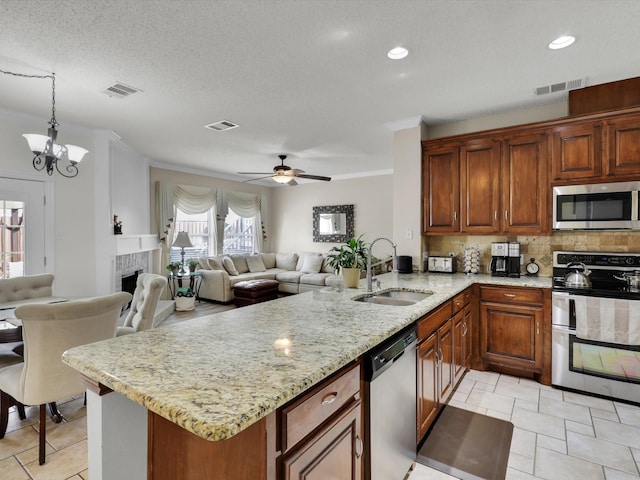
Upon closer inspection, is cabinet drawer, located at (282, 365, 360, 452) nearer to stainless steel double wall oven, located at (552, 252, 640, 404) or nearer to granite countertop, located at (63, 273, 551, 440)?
granite countertop, located at (63, 273, 551, 440)

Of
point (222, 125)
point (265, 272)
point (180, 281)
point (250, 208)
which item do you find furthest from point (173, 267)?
point (222, 125)

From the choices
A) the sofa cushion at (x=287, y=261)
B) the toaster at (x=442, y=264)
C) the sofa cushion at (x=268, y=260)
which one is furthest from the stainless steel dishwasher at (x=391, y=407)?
the sofa cushion at (x=268, y=260)

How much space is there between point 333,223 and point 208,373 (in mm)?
6750

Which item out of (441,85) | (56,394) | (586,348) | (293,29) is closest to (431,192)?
(441,85)

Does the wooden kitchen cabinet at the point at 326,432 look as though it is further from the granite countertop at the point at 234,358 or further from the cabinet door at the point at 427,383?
the cabinet door at the point at 427,383

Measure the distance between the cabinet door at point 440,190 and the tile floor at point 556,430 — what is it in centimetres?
158

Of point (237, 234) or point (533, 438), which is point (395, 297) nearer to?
point (533, 438)

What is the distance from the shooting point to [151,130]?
13.7 feet

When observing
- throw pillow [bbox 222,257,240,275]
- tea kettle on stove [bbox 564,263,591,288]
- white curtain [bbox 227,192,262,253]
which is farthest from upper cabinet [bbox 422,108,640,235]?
white curtain [bbox 227,192,262,253]

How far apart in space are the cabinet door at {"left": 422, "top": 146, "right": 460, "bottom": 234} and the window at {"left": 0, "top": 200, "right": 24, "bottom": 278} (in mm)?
4534

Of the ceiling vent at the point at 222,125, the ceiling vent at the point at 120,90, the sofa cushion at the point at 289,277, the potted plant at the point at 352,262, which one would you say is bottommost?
the sofa cushion at the point at 289,277

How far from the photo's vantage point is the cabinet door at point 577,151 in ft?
9.54

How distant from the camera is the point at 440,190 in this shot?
3686 millimetres

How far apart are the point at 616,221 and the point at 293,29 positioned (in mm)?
3039
